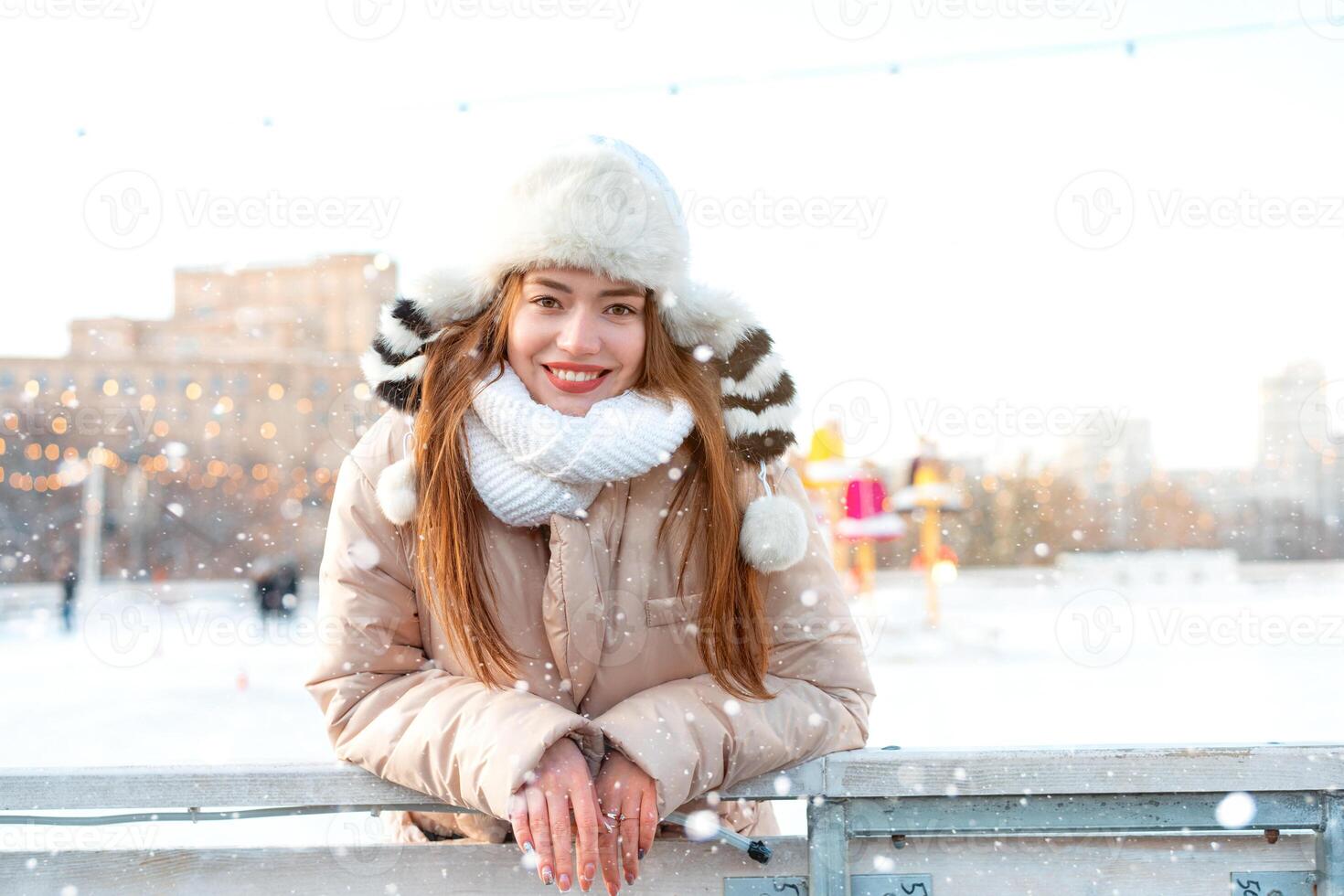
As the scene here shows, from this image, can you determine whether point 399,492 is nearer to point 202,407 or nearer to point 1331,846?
point 1331,846

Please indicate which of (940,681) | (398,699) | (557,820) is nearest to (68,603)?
(940,681)

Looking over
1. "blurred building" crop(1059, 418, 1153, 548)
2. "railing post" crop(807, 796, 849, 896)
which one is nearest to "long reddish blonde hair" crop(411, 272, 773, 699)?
"railing post" crop(807, 796, 849, 896)

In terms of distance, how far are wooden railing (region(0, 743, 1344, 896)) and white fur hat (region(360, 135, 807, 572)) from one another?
0.34 meters

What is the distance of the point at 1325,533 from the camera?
55.5 ft

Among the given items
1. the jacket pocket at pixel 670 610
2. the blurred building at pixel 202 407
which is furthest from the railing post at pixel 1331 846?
the blurred building at pixel 202 407

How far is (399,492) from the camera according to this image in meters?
1.24

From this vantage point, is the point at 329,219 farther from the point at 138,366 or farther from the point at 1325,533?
the point at 1325,533

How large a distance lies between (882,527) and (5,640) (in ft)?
25.1

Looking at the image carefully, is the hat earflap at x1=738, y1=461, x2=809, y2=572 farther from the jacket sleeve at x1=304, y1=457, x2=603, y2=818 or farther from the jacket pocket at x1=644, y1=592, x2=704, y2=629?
the jacket sleeve at x1=304, y1=457, x2=603, y2=818

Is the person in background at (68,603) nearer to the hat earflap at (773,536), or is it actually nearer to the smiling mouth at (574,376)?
the smiling mouth at (574,376)

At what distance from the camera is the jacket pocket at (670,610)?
129 cm

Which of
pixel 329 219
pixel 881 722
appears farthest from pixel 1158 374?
pixel 329 219

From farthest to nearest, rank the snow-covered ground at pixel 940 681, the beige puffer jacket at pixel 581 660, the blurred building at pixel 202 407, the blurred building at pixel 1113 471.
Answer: the blurred building at pixel 202 407
the blurred building at pixel 1113 471
the snow-covered ground at pixel 940 681
the beige puffer jacket at pixel 581 660

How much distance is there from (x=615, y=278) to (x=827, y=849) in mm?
778
